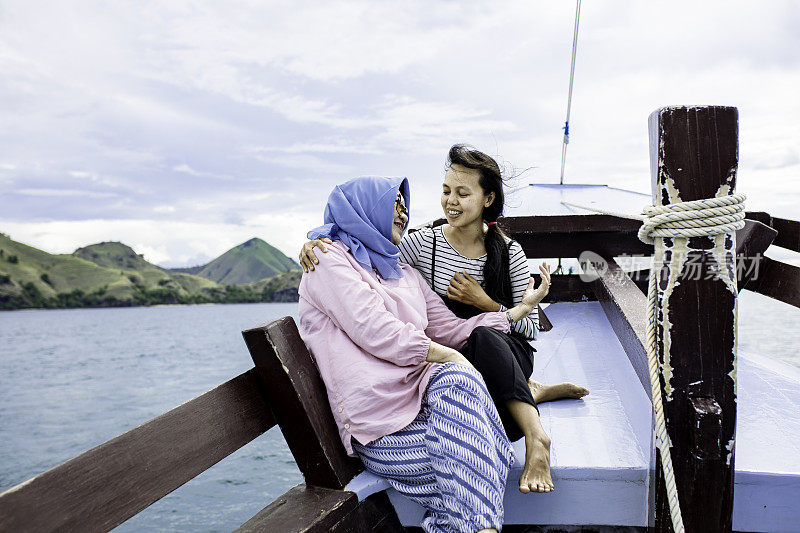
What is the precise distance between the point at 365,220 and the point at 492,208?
2.73 ft

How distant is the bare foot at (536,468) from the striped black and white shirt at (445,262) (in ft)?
2.76

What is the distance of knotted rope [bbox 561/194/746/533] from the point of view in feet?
4.12

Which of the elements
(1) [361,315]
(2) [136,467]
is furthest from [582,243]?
(2) [136,467]

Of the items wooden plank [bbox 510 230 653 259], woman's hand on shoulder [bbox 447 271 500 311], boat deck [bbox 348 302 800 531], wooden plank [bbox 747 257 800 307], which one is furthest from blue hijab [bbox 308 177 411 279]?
wooden plank [bbox 510 230 653 259]

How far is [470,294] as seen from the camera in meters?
2.30

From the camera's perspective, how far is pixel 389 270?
194cm

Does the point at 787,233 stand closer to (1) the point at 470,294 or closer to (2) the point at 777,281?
(2) the point at 777,281

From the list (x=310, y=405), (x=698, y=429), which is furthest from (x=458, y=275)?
(x=698, y=429)

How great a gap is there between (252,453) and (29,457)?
5527 millimetres

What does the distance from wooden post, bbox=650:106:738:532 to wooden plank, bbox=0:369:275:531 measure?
111cm

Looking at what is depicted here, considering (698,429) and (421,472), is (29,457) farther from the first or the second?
(698,429)

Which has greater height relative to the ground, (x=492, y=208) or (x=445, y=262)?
(x=492, y=208)

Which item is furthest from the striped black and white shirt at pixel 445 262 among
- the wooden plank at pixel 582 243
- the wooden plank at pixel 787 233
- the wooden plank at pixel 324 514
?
the wooden plank at pixel 787 233

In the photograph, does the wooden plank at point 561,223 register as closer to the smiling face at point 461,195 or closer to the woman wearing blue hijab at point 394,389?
the smiling face at point 461,195
